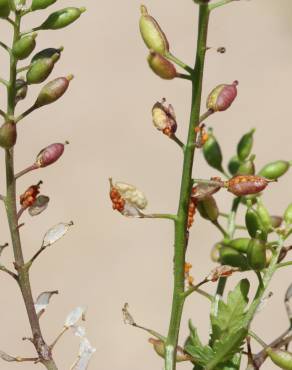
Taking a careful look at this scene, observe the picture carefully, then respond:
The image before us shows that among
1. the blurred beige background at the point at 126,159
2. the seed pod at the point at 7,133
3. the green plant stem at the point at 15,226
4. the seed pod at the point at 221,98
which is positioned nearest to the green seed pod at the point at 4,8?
the green plant stem at the point at 15,226

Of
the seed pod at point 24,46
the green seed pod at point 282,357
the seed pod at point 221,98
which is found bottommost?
the green seed pod at point 282,357

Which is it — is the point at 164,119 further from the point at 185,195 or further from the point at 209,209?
the point at 209,209

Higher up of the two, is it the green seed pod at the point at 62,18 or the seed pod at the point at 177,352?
the green seed pod at the point at 62,18

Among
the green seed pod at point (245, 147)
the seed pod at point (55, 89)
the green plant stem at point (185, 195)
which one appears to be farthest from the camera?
the green seed pod at point (245, 147)

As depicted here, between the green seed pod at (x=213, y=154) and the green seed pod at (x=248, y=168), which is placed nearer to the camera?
the green seed pod at (x=248, y=168)

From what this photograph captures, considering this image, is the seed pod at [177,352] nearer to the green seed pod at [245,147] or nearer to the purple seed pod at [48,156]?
the purple seed pod at [48,156]

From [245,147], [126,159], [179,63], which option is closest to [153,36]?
[179,63]
